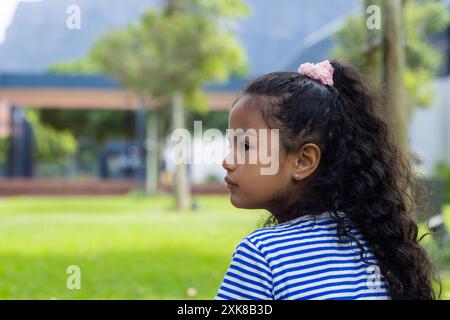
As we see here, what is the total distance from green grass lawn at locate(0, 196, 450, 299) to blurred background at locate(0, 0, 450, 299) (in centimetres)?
1

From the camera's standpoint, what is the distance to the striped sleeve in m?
1.01

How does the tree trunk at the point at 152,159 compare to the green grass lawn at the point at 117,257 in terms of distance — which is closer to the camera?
the green grass lawn at the point at 117,257

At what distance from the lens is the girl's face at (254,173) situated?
44.9 inches

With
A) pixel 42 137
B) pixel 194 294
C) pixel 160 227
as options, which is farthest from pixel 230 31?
pixel 42 137

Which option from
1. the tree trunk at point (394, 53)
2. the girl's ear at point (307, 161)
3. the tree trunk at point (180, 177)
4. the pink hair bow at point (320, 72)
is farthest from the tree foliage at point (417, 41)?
the girl's ear at point (307, 161)

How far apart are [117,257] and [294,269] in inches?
150

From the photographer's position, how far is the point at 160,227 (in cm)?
734

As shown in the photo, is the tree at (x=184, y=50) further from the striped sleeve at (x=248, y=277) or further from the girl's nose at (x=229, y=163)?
the striped sleeve at (x=248, y=277)

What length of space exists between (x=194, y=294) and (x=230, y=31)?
8559 millimetres

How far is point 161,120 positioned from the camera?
17.7 meters

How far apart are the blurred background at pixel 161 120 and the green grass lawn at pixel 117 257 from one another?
1cm

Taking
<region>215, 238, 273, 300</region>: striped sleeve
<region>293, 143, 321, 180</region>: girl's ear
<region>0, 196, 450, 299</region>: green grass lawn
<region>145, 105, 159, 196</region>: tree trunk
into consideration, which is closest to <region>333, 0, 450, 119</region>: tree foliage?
<region>0, 196, 450, 299</region>: green grass lawn

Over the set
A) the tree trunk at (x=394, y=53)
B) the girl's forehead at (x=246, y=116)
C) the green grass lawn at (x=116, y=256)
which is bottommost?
the green grass lawn at (x=116, y=256)

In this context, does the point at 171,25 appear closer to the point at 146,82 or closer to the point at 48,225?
the point at 146,82
